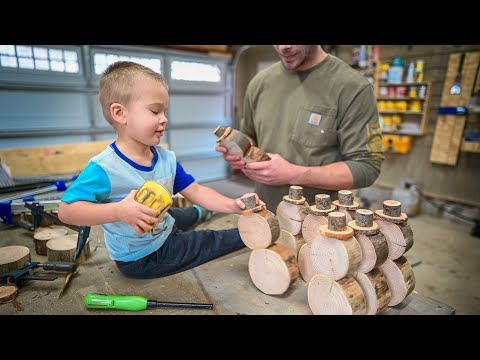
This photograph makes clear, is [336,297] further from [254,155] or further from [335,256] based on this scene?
[254,155]

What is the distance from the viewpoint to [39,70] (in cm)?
188

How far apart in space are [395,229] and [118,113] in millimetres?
957

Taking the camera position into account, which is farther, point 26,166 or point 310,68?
point 26,166

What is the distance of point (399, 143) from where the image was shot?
4773 mm

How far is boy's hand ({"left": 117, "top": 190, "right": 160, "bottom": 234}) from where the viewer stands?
891 millimetres

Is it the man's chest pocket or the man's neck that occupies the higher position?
the man's neck

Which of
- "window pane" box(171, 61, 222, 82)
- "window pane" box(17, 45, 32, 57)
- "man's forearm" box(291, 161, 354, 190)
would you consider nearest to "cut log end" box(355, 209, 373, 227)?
"man's forearm" box(291, 161, 354, 190)

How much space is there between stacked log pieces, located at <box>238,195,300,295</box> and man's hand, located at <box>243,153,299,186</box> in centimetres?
19

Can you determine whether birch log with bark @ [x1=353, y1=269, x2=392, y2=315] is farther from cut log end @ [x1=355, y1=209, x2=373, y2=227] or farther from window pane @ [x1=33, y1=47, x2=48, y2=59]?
window pane @ [x1=33, y1=47, x2=48, y2=59]
